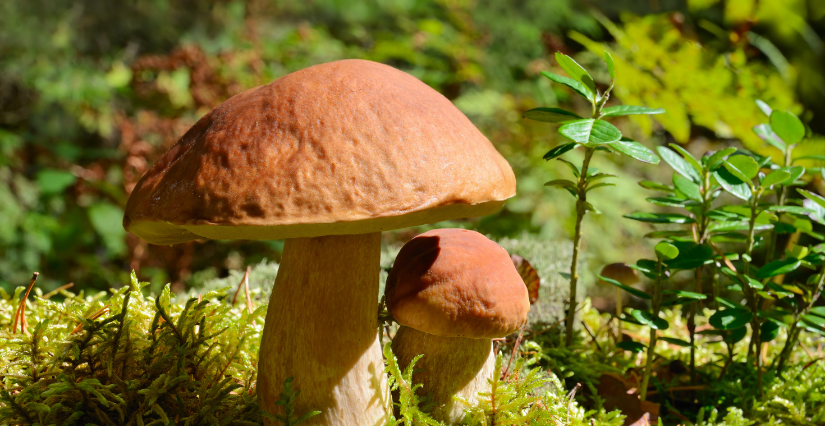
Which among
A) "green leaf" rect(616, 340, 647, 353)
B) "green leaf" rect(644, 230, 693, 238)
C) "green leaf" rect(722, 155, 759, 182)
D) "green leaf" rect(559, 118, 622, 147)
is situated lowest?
"green leaf" rect(616, 340, 647, 353)

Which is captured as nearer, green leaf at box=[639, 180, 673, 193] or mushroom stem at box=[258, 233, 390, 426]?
mushroom stem at box=[258, 233, 390, 426]

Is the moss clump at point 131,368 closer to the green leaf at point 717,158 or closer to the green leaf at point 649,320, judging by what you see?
the green leaf at point 649,320

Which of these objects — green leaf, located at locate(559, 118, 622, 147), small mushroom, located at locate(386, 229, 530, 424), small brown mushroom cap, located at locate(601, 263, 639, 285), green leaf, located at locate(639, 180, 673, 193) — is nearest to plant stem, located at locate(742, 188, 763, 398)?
green leaf, located at locate(639, 180, 673, 193)

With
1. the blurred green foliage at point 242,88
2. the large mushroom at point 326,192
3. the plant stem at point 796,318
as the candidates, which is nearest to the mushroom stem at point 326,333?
the large mushroom at point 326,192

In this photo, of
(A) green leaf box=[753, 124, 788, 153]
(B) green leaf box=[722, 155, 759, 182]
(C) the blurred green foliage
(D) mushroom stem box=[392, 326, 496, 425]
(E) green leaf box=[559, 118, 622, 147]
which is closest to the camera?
(E) green leaf box=[559, 118, 622, 147]

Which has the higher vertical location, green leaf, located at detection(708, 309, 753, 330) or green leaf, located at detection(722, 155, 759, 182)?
green leaf, located at detection(722, 155, 759, 182)

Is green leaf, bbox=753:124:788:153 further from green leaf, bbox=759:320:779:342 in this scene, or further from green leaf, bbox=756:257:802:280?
green leaf, bbox=759:320:779:342
